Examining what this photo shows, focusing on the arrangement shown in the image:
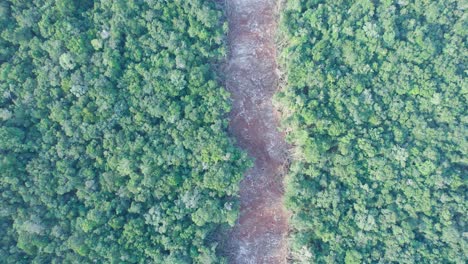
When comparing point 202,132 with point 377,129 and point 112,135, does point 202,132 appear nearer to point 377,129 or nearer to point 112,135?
point 112,135

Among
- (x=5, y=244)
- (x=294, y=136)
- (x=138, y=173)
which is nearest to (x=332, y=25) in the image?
(x=294, y=136)

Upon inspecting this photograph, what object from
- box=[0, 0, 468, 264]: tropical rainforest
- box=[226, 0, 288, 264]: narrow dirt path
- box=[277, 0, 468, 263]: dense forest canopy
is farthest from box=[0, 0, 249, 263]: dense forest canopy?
box=[277, 0, 468, 263]: dense forest canopy

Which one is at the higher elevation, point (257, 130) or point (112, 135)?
point (257, 130)

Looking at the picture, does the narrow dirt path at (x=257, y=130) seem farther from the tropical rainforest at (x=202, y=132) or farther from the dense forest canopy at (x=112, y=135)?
the dense forest canopy at (x=112, y=135)

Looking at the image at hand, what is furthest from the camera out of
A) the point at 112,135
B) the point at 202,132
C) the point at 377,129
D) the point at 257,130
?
the point at 257,130

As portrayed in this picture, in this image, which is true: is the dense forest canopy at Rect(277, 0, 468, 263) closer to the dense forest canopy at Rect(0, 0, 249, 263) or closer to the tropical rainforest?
the tropical rainforest

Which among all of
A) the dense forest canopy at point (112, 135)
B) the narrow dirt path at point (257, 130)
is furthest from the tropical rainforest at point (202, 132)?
the narrow dirt path at point (257, 130)

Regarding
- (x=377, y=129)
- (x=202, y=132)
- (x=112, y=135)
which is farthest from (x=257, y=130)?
(x=112, y=135)
